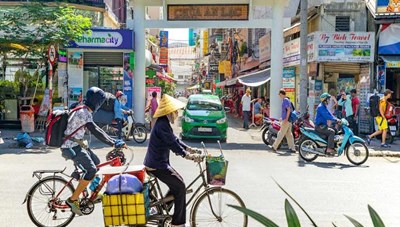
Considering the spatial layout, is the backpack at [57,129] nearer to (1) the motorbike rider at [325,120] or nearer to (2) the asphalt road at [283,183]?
(2) the asphalt road at [283,183]

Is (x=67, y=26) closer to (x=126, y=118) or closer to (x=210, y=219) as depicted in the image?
(x=126, y=118)

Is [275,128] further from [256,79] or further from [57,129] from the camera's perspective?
[57,129]

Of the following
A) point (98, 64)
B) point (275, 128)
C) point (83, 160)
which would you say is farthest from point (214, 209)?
point (98, 64)

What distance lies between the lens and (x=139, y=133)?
16594 millimetres

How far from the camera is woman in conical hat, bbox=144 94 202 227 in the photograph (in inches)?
209

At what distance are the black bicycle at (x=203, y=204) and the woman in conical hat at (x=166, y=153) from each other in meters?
0.13

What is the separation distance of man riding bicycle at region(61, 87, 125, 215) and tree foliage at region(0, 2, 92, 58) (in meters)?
11.3

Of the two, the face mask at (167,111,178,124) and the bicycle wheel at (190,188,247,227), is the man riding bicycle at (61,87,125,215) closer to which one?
the face mask at (167,111,178,124)

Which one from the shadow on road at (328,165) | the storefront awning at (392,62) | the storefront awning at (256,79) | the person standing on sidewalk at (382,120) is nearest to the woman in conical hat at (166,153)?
the shadow on road at (328,165)

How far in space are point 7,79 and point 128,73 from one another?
522cm

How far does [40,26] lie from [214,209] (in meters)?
13.5

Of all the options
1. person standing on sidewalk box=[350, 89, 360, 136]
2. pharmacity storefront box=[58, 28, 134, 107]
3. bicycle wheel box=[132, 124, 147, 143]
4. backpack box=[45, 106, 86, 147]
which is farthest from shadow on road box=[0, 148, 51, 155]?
person standing on sidewalk box=[350, 89, 360, 136]

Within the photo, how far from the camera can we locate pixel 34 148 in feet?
47.8

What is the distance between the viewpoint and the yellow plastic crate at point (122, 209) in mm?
5062
